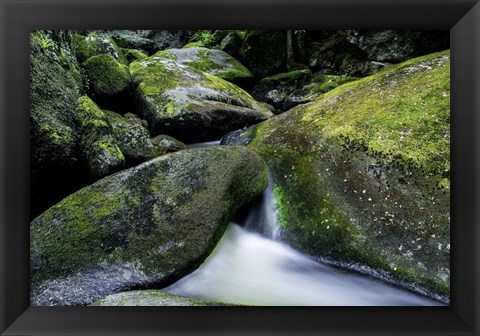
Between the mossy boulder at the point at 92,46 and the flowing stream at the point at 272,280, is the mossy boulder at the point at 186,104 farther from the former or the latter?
the flowing stream at the point at 272,280

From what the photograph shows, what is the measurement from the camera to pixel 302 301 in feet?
8.86

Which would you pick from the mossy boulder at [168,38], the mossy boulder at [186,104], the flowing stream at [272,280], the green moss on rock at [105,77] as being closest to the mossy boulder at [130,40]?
the mossy boulder at [168,38]

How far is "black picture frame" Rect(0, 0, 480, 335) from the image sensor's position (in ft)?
6.06

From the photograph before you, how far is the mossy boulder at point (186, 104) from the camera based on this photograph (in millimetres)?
4590

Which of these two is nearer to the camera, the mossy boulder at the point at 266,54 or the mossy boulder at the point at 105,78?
the mossy boulder at the point at 105,78

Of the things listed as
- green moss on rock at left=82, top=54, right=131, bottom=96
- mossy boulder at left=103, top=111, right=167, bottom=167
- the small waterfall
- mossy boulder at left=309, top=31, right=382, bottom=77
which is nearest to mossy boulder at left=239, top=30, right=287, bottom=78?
mossy boulder at left=309, top=31, right=382, bottom=77

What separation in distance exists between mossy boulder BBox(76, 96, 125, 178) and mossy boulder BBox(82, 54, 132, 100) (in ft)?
3.18

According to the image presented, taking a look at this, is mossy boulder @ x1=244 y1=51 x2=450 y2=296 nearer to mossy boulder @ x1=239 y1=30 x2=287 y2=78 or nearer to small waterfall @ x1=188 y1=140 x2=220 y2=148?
small waterfall @ x1=188 y1=140 x2=220 y2=148

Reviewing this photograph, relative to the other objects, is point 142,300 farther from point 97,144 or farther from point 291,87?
point 291,87

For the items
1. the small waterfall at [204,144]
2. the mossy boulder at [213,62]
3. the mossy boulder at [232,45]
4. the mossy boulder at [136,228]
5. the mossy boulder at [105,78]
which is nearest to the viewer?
the mossy boulder at [136,228]

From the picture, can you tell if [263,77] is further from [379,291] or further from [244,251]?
[379,291]

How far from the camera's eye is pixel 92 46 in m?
5.29

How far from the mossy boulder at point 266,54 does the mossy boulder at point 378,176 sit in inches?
190
